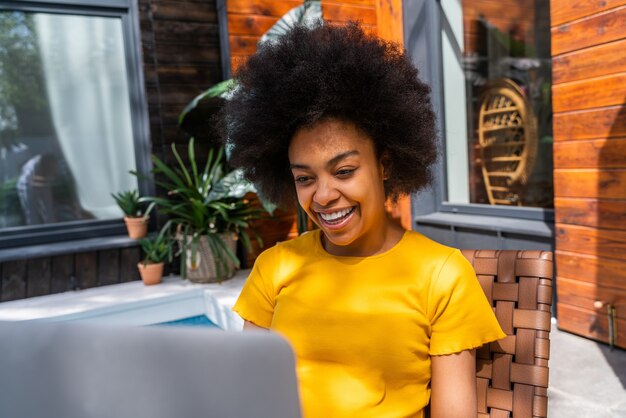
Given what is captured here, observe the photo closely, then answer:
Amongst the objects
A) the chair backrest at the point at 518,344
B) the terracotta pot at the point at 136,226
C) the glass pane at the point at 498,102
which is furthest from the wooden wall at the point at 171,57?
the chair backrest at the point at 518,344

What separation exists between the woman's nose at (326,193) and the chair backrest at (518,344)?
40 cm

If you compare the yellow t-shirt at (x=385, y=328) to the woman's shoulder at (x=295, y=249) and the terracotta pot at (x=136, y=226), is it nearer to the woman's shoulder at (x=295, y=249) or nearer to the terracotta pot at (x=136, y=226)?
the woman's shoulder at (x=295, y=249)

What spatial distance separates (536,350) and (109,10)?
12.9ft

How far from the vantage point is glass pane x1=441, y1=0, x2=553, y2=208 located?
287 centimetres

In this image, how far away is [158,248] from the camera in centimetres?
371

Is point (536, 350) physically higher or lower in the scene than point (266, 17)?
lower

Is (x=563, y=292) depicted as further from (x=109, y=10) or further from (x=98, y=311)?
(x=109, y=10)

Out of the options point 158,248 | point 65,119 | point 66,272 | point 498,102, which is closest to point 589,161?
point 498,102

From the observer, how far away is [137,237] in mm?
3885

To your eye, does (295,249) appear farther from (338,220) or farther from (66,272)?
(66,272)

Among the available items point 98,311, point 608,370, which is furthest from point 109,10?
point 608,370

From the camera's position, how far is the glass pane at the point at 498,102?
2.87 meters

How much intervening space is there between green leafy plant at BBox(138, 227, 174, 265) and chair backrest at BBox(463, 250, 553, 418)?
2.89 m

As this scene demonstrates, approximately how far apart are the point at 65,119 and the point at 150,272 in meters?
1.35
